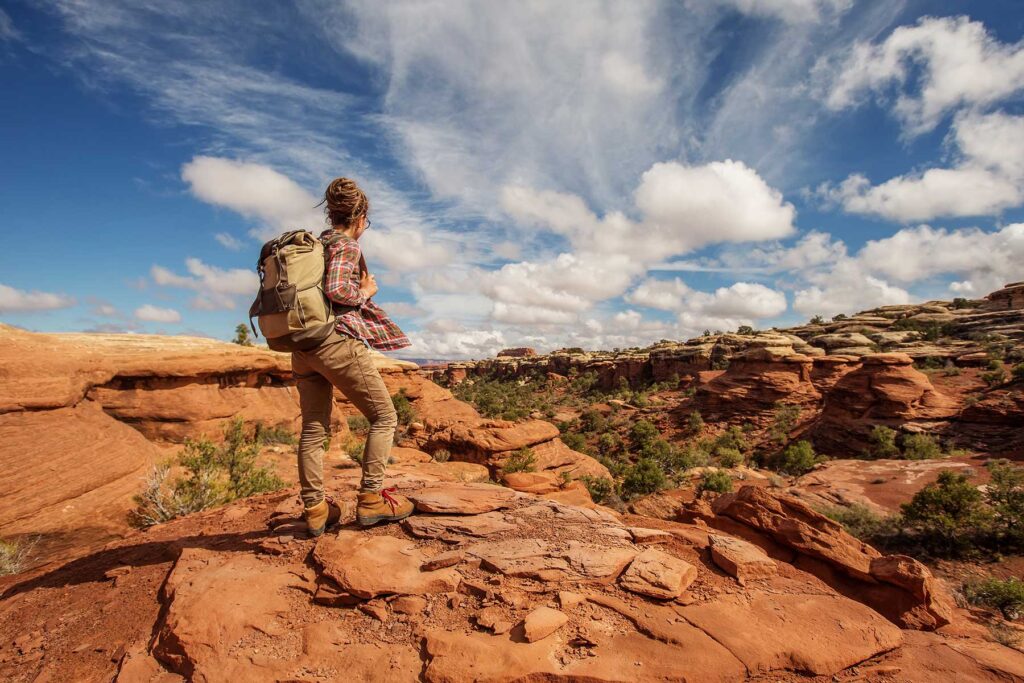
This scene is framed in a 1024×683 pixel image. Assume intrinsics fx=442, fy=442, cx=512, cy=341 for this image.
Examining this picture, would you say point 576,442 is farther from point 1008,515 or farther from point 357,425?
point 1008,515

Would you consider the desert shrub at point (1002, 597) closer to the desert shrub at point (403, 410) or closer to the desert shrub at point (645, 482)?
the desert shrub at point (645, 482)

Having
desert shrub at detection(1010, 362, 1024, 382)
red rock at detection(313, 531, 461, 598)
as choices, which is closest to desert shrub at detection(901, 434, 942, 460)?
desert shrub at detection(1010, 362, 1024, 382)

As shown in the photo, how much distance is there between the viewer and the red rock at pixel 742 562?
11.1ft

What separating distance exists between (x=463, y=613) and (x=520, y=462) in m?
10.0

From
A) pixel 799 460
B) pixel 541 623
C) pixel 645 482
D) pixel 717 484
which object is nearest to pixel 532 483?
pixel 541 623

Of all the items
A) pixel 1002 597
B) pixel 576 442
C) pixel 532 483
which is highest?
pixel 532 483

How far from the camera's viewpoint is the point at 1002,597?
24.1ft

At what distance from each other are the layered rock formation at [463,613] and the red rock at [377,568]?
13mm

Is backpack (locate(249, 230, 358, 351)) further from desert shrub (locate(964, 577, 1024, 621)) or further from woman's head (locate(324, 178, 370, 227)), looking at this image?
desert shrub (locate(964, 577, 1024, 621))

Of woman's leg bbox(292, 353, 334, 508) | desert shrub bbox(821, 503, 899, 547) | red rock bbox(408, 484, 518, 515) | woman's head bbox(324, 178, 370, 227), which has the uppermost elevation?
woman's head bbox(324, 178, 370, 227)

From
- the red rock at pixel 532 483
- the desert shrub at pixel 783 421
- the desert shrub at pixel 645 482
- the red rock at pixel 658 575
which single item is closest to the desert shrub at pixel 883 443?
the desert shrub at pixel 783 421

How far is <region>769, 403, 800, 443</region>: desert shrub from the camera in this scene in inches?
1225

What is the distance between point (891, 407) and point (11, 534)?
37440 mm

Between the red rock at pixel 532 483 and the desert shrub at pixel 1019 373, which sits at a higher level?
the desert shrub at pixel 1019 373
